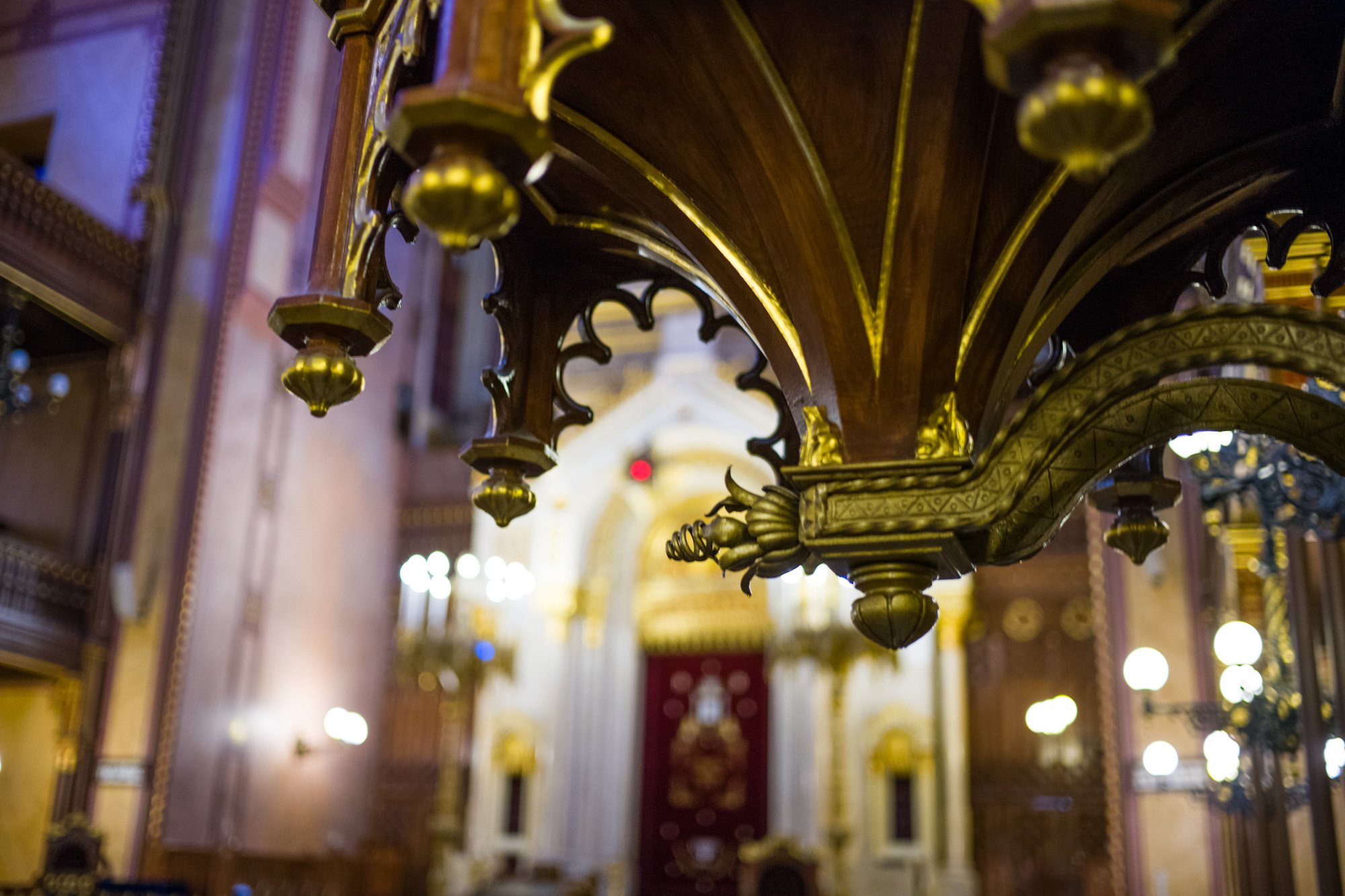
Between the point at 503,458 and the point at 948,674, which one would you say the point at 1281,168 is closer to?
the point at 503,458

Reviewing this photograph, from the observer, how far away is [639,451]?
1464cm

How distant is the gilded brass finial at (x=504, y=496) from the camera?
13.2ft

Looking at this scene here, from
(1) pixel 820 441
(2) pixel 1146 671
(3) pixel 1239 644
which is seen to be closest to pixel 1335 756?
(3) pixel 1239 644

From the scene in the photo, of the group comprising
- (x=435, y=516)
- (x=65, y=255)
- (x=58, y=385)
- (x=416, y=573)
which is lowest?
(x=416, y=573)

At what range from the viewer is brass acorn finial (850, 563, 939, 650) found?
9.90 ft

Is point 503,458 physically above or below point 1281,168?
below

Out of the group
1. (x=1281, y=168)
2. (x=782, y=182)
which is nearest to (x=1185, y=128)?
(x=1281, y=168)

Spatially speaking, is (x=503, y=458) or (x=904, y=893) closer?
(x=503, y=458)

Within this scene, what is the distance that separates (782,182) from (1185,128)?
113 cm

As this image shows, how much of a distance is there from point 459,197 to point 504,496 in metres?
1.95

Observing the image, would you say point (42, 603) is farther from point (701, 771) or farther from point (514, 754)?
point (701, 771)

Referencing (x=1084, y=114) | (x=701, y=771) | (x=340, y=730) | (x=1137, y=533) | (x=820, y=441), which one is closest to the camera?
(x=1084, y=114)

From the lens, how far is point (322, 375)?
2.86 meters

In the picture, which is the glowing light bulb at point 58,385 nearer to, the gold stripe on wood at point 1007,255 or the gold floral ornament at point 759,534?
the gold floral ornament at point 759,534
